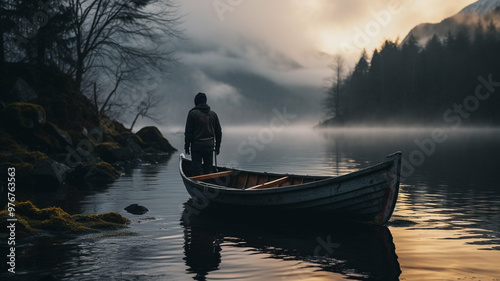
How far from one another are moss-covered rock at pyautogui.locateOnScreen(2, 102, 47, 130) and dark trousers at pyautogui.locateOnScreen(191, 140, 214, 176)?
42.6ft

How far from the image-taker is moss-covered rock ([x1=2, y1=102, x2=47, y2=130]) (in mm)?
23281

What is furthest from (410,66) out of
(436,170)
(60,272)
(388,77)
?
(60,272)

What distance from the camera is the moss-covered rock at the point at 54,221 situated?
32.9 feet

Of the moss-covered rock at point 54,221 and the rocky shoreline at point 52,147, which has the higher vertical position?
the rocky shoreline at point 52,147

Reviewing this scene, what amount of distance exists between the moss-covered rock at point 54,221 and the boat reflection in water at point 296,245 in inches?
74.3

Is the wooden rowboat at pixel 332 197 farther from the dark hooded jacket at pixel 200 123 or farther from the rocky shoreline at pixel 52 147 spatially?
the rocky shoreline at pixel 52 147

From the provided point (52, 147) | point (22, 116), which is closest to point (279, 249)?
point (22, 116)

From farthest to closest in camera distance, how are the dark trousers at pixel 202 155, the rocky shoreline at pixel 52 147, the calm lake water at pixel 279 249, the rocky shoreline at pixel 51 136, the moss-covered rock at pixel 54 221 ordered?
the rocky shoreline at pixel 51 136
the dark trousers at pixel 202 155
the rocky shoreline at pixel 52 147
the moss-covered rock at pixel 54 221
the calm lake water at pixel 279 249

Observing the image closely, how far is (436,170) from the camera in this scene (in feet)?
85.9

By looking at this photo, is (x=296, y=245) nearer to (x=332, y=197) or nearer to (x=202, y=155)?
(x=332, y=197)

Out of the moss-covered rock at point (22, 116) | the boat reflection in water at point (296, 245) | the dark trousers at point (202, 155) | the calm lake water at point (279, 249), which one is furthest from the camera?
the moss-covered rock at point (22, 116)

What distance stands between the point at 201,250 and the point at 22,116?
60.3 ft

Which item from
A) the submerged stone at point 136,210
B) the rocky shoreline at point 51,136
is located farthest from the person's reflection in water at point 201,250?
the rocky shoreline at point 51,136

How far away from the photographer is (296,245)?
9.45m
